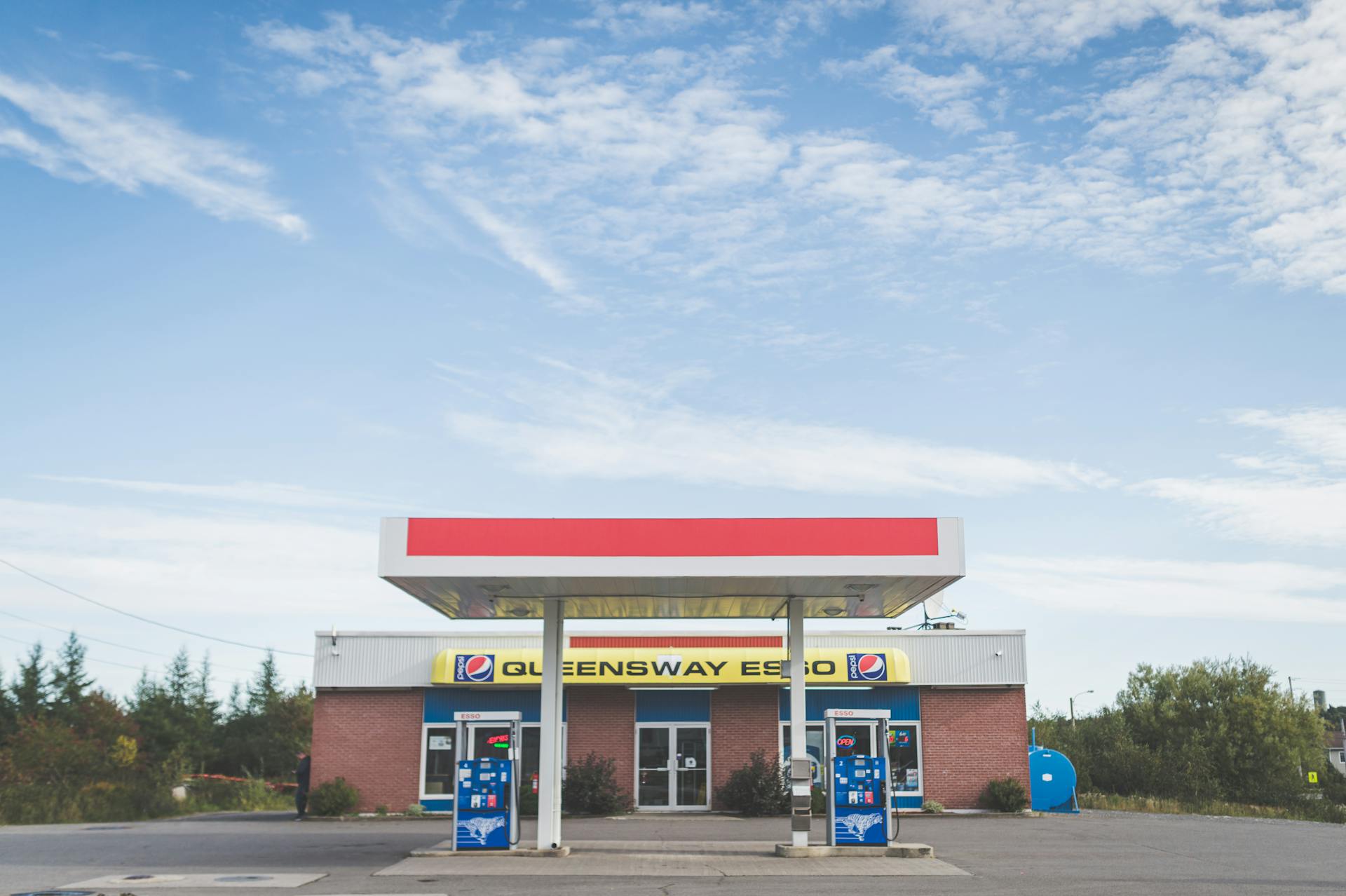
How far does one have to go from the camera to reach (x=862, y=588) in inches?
698

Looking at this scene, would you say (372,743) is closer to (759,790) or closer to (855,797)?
(759,790)

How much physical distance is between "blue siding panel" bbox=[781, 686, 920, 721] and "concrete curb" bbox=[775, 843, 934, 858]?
10268mm

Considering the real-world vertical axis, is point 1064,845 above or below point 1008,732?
below

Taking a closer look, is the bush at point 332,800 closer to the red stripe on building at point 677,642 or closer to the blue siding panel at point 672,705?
the red stripe on building at point 677,642

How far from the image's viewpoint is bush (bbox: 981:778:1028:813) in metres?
26.7

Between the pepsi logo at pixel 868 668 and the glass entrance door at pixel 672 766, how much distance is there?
3633 millimetres

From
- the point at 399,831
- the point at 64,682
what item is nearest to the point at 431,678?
the point at 399,831

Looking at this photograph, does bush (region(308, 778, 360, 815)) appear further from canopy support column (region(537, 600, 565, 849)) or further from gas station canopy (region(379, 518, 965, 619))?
gas station canopy (region(379, 518, 965, 619))

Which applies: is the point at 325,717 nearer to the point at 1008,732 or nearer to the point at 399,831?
the point at 399,831

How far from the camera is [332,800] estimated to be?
85.7 ft

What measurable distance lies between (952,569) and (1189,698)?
1239 inches

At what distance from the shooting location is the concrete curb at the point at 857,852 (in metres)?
16.8

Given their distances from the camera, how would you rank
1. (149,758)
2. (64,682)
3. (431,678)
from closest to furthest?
(431,678), (149,758), (64,682)

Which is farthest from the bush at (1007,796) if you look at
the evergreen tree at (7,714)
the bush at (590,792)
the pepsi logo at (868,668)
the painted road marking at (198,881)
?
the evergreen tree at (7,714)
